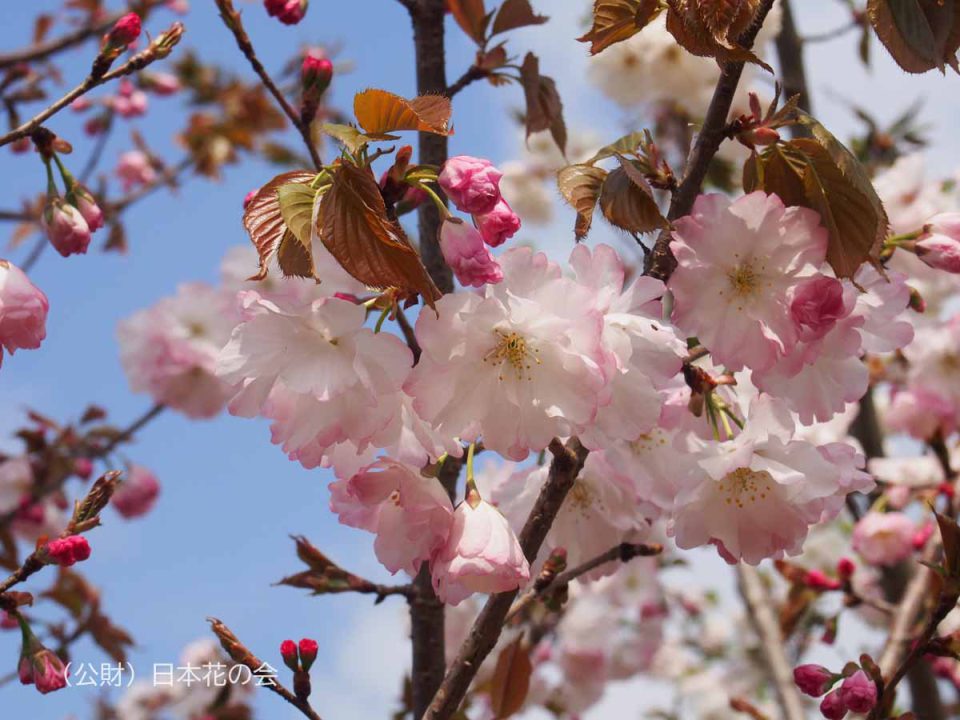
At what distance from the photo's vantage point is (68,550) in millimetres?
1248

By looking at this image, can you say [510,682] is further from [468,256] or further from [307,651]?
[468,256]

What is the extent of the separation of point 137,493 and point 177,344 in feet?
3.34

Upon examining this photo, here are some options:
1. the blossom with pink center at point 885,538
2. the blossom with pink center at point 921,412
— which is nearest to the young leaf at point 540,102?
the blossom with pink center at point 885,538

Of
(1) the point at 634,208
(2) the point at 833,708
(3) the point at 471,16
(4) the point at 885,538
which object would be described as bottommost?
(2) the point at 833,708

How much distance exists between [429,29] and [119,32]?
0.53m

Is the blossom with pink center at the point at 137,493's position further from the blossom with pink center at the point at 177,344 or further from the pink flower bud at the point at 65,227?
the pink flower bud at the point at 65,227

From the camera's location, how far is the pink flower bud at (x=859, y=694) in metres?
1.24

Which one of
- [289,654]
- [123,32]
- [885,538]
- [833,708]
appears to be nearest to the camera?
[289,654]

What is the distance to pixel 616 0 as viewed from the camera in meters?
1.08

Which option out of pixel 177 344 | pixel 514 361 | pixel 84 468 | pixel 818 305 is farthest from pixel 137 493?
pixel 818 305

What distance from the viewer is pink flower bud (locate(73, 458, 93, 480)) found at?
10.8ft

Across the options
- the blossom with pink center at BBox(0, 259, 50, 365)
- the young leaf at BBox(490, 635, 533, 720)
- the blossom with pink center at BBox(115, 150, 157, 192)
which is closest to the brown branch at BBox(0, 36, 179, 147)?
the blossom with pink center at BBox(0, 259, 50, 365)

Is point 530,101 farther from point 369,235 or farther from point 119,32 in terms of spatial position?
point 369,235

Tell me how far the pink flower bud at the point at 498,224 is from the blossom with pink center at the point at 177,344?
1781mm
